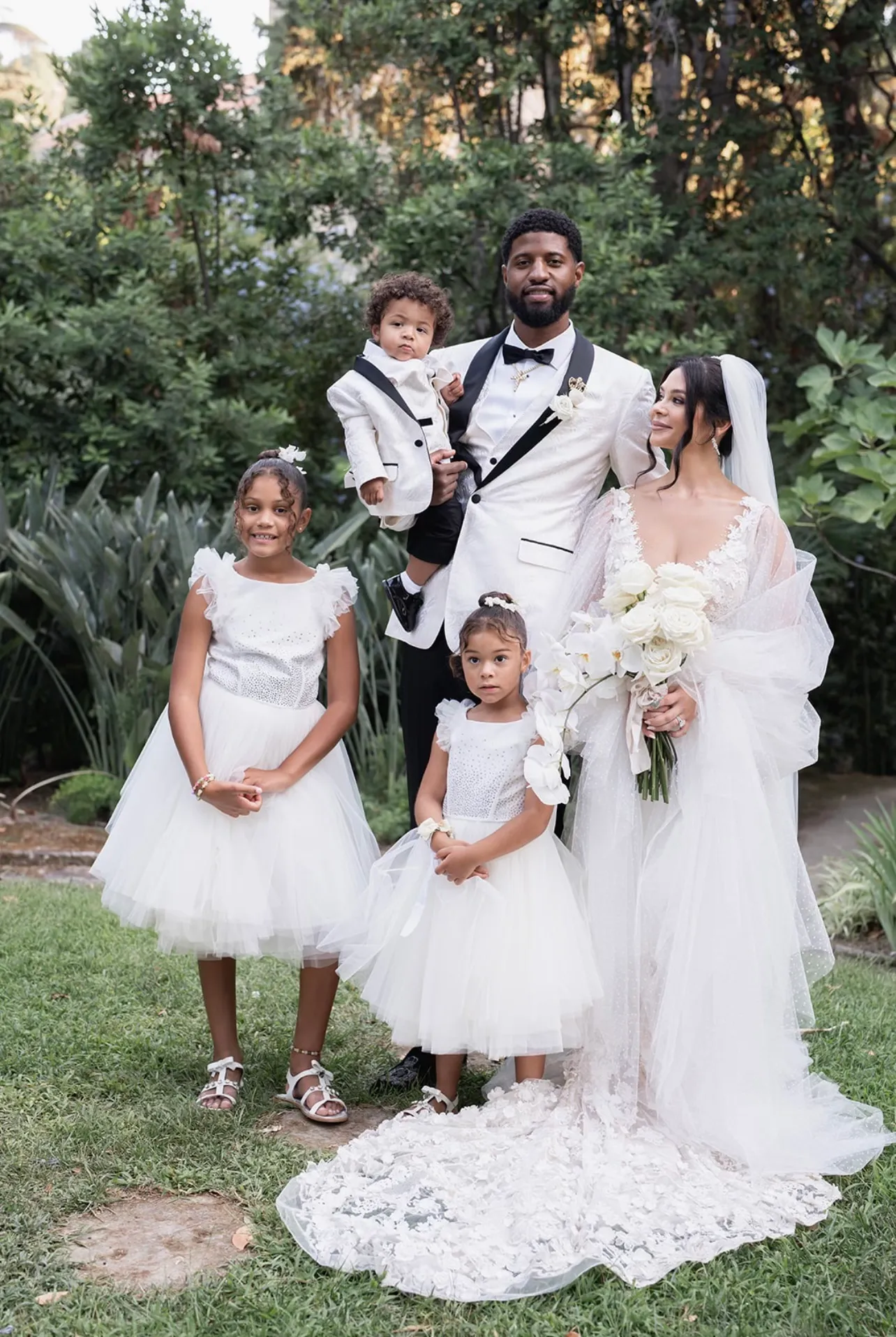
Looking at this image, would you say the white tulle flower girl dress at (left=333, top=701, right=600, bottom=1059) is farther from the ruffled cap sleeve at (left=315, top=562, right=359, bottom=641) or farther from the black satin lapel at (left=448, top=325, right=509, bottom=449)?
the black satin lapel at (left=448, top=325, right=509, bottom=449)

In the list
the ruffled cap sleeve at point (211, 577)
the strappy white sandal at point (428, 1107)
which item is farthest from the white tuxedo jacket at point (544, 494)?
the strappy white sandal at point (428, 1107)

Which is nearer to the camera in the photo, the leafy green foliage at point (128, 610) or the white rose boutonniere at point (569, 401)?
the white rose boutonniere at point (569, 401)

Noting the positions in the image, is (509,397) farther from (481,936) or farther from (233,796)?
(481,936)

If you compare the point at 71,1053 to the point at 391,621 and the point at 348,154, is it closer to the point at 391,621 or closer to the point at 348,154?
the point at 391,621

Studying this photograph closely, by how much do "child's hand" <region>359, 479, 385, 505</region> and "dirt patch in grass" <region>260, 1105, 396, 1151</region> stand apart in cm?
153

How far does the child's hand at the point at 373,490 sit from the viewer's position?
3.37 meters

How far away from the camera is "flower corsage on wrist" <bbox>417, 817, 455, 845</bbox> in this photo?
3.19 m

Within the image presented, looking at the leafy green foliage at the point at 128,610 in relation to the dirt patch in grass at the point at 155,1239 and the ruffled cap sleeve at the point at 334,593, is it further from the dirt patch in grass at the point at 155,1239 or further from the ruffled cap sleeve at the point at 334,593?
the dirt patch in grass at the point at 155,1239

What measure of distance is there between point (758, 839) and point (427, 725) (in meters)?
0.96

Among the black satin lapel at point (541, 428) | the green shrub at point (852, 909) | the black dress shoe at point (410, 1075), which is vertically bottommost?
the green shrub at point (852, 909)

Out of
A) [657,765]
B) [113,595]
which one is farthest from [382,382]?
[113,595]

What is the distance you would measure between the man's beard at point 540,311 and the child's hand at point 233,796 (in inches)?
54.0
